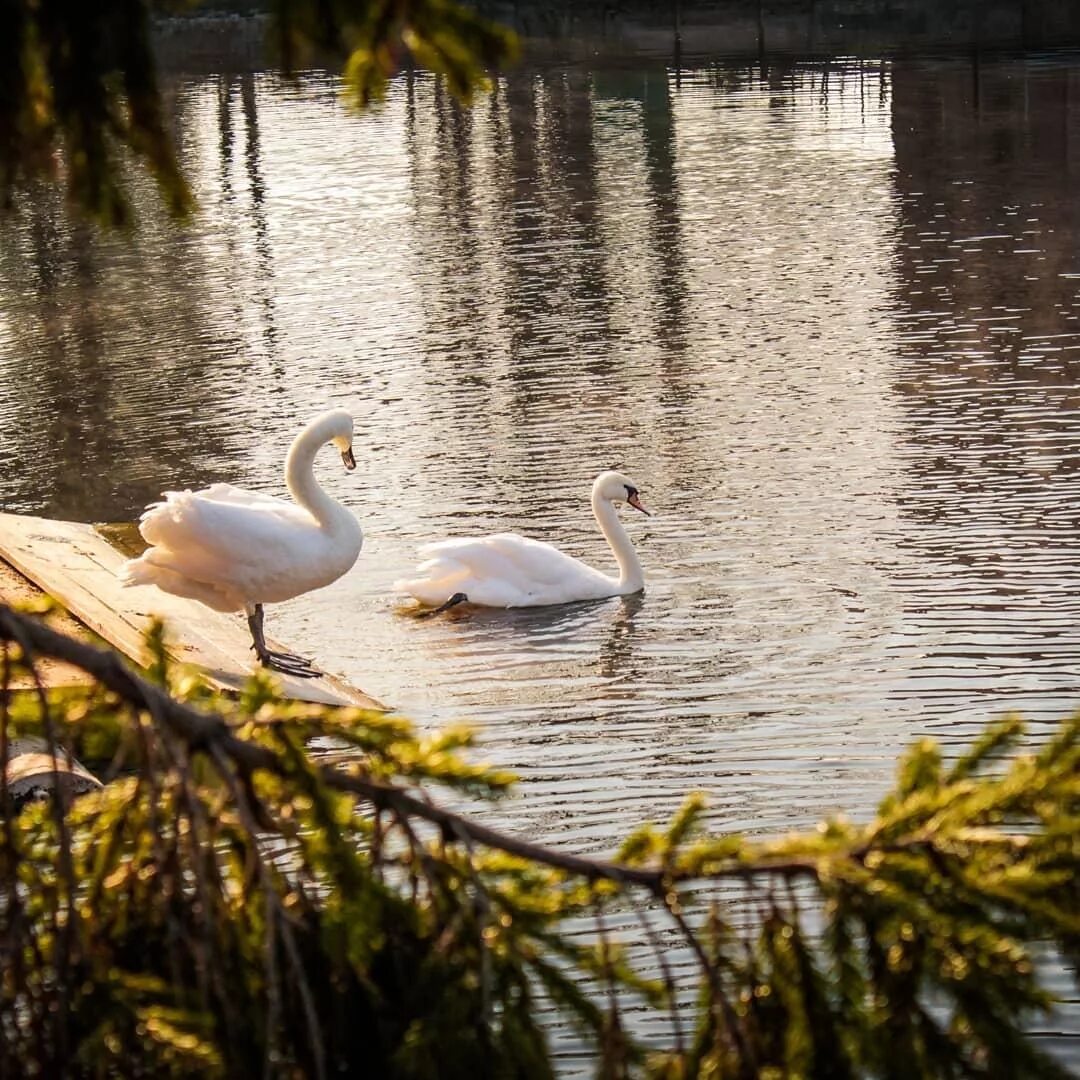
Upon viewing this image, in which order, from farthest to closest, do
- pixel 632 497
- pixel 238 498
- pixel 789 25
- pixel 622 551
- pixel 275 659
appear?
pixel 789 25 < pixel 632 497 < pixel 622 551 < pixel 238 498 < pixel 275 659

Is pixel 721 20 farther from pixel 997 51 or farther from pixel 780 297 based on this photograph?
pixel 780 297

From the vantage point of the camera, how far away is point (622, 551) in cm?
1199

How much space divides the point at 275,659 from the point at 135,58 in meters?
7.45

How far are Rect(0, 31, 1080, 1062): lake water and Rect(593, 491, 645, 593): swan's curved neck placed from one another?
13cm

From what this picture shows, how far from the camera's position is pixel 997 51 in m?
44.9

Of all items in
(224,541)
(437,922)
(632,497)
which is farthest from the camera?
(632,497)

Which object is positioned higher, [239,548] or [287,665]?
[239,548]

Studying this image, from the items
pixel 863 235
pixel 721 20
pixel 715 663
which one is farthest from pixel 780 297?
pixel 721 20

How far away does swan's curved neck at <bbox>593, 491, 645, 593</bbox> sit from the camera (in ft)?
39.0

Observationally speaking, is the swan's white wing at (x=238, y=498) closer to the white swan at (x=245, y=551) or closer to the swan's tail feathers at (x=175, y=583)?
the white swan at (x=245, y=551)

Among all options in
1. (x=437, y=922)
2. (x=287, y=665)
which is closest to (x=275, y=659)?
(x=287, y=665)

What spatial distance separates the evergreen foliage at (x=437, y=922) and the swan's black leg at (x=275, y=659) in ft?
23.1

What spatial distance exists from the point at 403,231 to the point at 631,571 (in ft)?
50.0

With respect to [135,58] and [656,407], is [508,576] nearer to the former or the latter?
[656,407]
